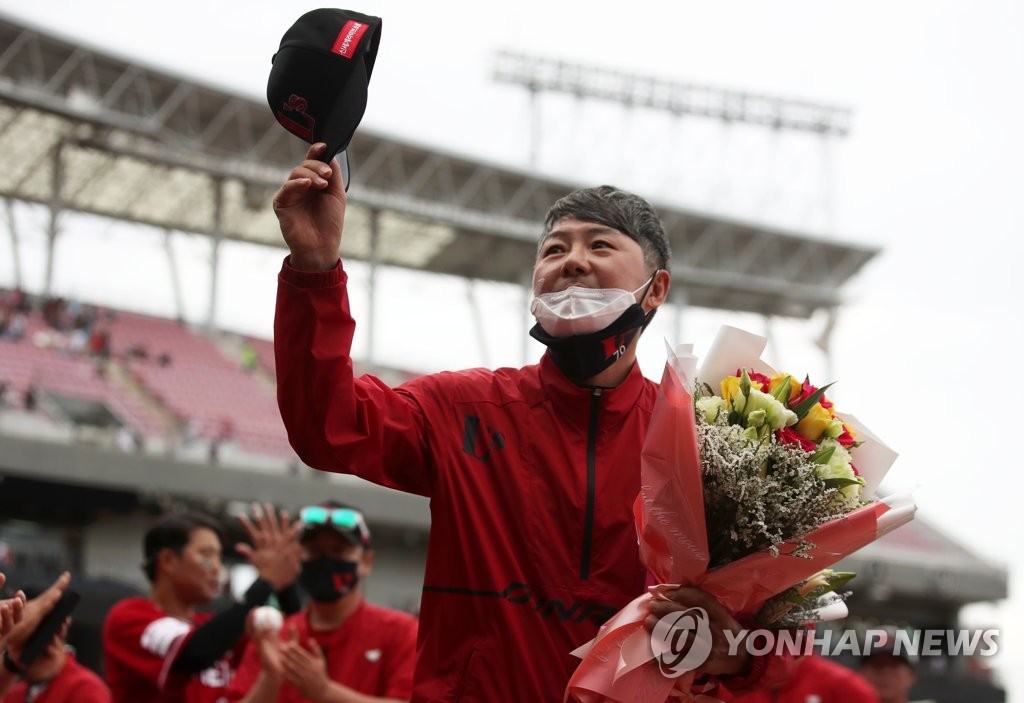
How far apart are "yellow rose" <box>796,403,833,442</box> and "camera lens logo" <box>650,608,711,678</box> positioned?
1.49 ft

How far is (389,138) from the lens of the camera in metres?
27.8

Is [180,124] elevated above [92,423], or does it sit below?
above

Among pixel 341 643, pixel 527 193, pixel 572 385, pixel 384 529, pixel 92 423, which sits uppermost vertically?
pixel 527 193

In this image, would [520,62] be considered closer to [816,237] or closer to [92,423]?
[816,237]

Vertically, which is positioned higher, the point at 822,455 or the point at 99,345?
the point at 822,455

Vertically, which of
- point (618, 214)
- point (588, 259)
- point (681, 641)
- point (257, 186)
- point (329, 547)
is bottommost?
point (329, 547)

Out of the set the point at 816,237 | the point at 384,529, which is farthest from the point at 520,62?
the point at 384,529

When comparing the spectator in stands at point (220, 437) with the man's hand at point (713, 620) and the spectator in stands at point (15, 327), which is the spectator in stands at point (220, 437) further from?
the man's hand at point (713, 620)

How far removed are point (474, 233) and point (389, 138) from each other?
3.20 m

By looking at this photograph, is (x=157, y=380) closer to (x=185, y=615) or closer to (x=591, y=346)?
(x=185, y=615)

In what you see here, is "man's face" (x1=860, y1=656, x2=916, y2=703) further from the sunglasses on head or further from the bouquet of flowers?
the bouquet of flowers

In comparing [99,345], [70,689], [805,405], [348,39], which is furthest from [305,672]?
[99,345]

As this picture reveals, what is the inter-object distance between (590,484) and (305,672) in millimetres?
2186

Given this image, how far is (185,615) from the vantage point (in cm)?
567
